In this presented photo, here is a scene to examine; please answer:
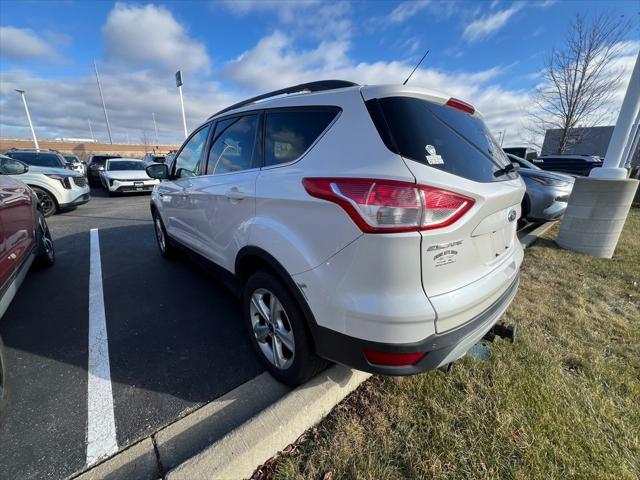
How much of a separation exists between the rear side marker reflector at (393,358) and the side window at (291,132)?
1161mm

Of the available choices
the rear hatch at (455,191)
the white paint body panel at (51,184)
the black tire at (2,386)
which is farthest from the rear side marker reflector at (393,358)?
the white paint body panel at (51,184)

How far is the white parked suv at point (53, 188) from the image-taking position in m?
7.79

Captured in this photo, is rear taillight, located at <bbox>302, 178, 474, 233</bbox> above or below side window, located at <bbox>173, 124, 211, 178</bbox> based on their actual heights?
below

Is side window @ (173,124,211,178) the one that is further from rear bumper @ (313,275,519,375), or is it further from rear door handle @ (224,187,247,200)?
rear bumper @ (313,275,519,375)

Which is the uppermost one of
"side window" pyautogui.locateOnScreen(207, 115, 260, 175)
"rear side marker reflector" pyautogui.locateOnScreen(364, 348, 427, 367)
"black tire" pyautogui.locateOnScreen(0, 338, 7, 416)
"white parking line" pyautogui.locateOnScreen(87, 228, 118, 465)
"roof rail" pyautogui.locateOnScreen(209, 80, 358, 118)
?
"roof rail" pyautogui.locateOnScreen(209, 80, 358, 118)

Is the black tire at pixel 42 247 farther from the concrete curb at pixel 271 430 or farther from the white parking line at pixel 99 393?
the concrete curb at pixel 271 430

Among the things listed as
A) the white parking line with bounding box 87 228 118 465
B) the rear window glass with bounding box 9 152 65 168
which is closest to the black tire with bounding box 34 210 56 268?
the white parking line with bounding box 87 228 118 465

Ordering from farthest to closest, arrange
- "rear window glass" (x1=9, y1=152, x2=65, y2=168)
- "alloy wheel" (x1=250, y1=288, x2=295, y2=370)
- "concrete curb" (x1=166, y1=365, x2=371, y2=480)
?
"rear window glass" (x1=9, y1=152, x2=65, y2=168) < "alloy wheel" (x1=250, y1=288, x2=295, y2=370) < "concrete curb" (x1=166, y1=365, x2=371, y2=480)

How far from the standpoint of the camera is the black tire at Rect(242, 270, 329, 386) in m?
1.81

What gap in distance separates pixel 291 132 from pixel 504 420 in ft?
7.11

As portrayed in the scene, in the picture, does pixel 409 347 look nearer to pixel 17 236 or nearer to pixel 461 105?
pixel 461 105

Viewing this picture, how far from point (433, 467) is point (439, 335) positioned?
0.71 m

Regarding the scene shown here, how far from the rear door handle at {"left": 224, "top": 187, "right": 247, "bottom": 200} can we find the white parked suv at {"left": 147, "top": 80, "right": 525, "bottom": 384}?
0.09ft

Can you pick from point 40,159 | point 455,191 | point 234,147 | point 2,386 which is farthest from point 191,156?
point 40,159
